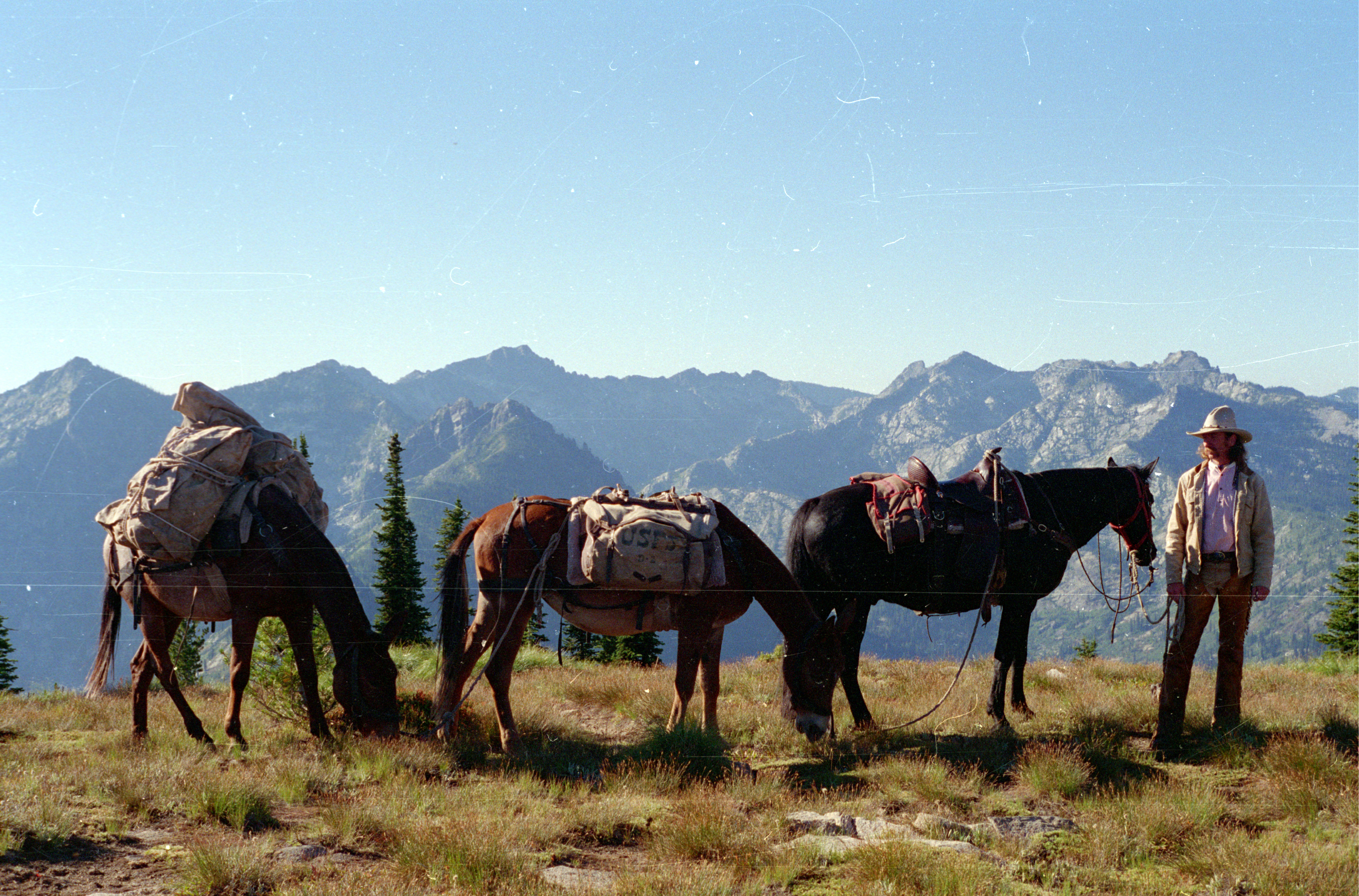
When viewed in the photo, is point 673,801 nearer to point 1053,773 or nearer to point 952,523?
point 1053,773

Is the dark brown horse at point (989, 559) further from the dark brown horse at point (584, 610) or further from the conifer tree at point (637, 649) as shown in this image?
the conifer tree at point (637, 649)

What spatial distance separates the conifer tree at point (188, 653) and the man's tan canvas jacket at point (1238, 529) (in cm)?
2077

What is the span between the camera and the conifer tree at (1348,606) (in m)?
28.5

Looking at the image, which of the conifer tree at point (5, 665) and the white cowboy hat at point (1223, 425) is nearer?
the white cowboy hat at point (1223, 425)

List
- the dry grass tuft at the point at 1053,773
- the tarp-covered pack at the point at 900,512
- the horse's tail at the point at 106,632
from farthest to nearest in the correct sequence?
the horse's tail at the point at 106,632 < the tarp-covered pack at the point at 900,512 < the dry grass tuft at the point at 1053,773

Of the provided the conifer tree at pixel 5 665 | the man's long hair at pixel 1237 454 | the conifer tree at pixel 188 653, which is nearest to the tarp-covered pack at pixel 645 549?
the man's long hair at pixel 1237 454

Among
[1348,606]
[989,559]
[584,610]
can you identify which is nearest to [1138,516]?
[989,559]

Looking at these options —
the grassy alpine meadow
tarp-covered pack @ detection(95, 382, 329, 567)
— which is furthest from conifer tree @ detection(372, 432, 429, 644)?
tarp-covered pack @ detection(95, 382, 329, 567)

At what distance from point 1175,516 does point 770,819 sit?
17.6 feet

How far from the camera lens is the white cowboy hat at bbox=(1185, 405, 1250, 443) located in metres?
8.60

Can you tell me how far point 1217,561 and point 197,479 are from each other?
10.2m

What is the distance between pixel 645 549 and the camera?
859 cm

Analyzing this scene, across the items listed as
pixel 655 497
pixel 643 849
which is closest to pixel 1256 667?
pixel 655 497

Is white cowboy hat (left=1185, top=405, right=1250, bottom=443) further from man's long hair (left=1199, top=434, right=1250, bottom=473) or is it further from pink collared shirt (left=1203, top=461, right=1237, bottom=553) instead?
pink collared shirt (left=1203, top=461, right=1237, bottom=553)
